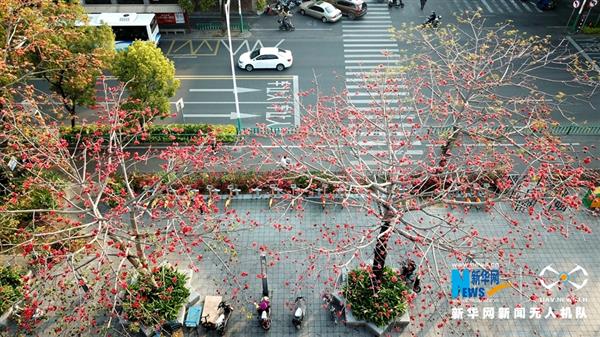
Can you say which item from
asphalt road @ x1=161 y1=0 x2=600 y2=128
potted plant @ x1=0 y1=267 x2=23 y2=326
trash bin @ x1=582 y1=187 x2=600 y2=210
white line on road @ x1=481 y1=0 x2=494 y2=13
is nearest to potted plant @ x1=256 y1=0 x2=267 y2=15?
asphalt road @ x1=161 y1=0 x2=600 y2=128

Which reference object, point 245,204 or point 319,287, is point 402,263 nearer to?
point 319,287

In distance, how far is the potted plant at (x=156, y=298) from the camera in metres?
16.0

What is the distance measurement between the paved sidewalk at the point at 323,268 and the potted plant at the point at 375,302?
58 cm

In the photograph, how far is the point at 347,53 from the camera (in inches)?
1235

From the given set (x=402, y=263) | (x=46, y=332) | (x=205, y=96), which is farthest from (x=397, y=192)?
(x=205, y=96)

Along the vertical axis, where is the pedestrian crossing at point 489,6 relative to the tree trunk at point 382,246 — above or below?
above

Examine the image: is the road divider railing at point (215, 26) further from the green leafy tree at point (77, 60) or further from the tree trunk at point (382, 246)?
the tree trunk at point (382, 246)

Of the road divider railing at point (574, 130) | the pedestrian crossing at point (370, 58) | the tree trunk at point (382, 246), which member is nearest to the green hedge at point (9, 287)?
the tree trunk at point (382, 246)

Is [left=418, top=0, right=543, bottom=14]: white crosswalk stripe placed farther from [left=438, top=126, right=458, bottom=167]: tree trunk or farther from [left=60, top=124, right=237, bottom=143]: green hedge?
[left=60, top=124, right=237, bottom=143]: green hedge

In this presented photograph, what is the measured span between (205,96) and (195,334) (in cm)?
1543

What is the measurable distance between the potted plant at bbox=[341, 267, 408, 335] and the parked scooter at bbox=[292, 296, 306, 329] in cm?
166

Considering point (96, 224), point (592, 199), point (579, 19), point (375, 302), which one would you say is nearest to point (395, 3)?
point (579, 19)

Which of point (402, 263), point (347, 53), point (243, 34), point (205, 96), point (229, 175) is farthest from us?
point (243, 34)

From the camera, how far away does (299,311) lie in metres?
16.7
